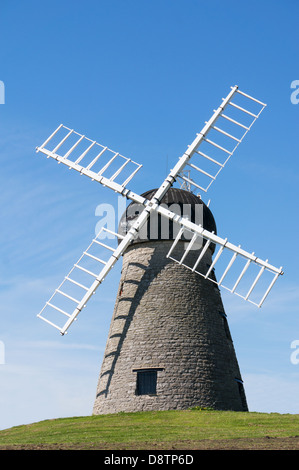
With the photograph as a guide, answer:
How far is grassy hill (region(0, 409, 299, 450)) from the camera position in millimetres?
18016

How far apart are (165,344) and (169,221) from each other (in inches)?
224

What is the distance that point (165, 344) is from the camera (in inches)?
1049

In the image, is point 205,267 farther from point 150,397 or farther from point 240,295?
point 150,397

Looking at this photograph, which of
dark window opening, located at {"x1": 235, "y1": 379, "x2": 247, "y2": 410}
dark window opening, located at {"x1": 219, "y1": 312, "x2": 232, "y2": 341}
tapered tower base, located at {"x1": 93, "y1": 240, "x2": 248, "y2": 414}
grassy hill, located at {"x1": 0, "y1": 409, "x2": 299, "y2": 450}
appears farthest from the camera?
dark window opening, located at {"x1": 219, "y1": 312, "x2": 232, "y2": 341}

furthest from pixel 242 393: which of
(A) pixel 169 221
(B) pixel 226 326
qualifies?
(A) pixel 169 221

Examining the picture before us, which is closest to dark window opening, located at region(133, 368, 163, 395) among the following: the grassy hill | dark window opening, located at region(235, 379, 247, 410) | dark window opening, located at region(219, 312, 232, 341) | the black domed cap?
the grassy hill

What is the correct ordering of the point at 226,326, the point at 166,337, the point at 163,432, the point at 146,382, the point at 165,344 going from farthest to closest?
the point at 226,326 → the point at 166,337 → the point at 165,344 → the point at 146,382 → the point at 163,432

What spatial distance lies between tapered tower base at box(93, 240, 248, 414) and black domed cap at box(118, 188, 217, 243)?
49 centimetres

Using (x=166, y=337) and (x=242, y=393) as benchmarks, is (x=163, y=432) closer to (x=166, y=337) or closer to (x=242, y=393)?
(x=166, y=337)

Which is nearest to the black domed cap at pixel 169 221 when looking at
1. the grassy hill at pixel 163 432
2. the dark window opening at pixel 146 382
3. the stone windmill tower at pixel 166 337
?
the stone windmill tower at pixel 166 337

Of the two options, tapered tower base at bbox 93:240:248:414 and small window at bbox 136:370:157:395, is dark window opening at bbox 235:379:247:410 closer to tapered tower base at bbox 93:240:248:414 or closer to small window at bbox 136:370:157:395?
tapered tower base at bbox 93:240:248:414

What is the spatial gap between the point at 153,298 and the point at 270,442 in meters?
10.8
